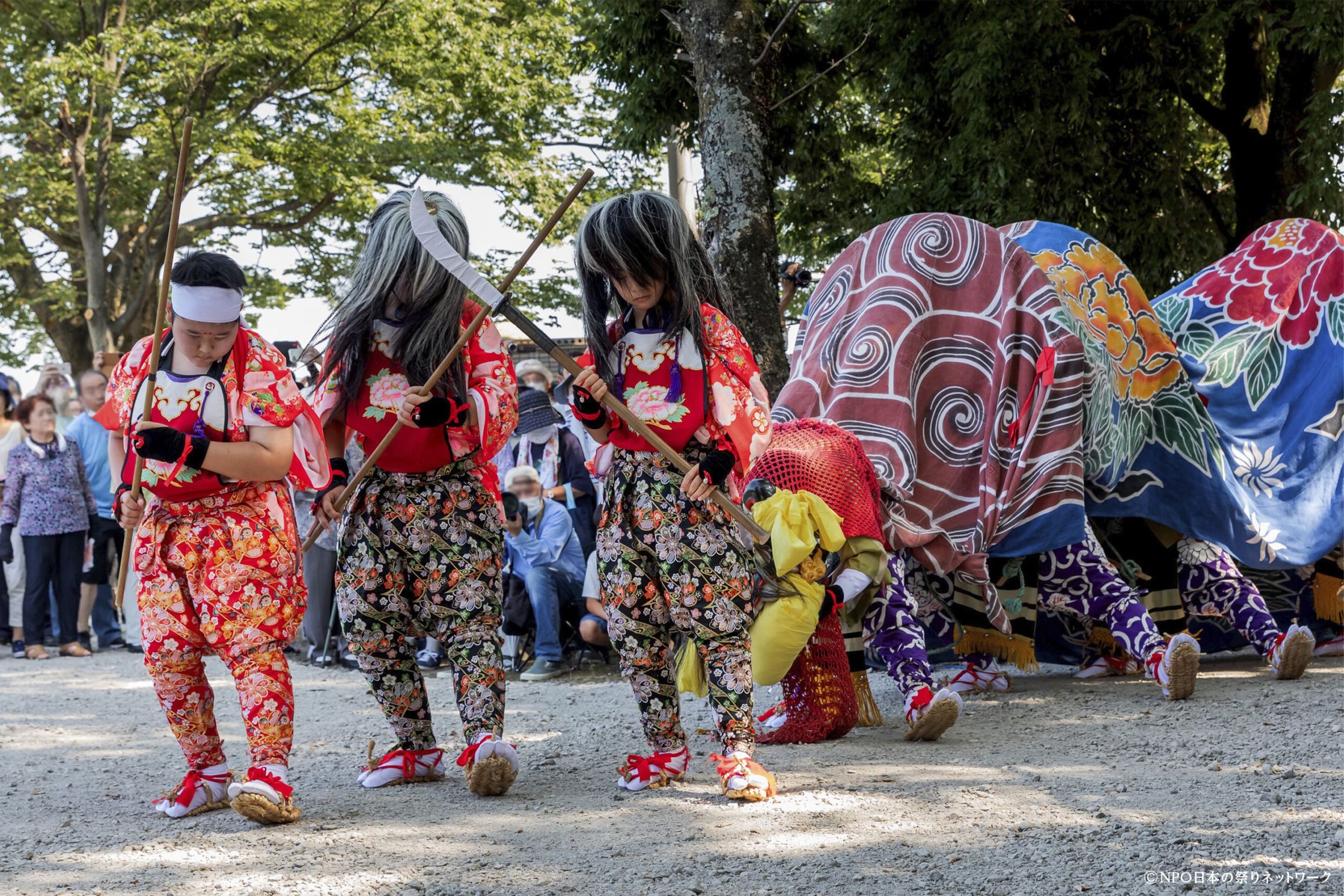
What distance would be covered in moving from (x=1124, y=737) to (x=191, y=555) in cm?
322

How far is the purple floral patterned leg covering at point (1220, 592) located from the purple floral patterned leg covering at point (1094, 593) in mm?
447

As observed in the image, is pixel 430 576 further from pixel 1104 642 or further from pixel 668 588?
pixel 1104 642

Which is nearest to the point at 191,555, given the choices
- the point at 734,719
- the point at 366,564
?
the point at 366,564

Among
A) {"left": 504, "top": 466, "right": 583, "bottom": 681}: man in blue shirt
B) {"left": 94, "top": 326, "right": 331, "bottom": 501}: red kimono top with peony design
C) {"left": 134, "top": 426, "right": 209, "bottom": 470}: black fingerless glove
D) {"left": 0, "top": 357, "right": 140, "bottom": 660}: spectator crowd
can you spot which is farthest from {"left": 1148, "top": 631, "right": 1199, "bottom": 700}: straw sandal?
{"left": 0, "top": 357, "right": 140, "bottom": 660}: spectator crowd

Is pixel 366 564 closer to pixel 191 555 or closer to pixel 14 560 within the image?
pixel 191 555

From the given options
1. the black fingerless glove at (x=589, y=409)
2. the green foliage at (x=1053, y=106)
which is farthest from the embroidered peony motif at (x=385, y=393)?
the green foliage at (x=1053, y=106)

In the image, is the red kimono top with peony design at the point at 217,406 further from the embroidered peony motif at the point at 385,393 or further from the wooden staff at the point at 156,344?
the embroidered peony motif at the point at 385,393

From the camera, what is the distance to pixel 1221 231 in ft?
33.7

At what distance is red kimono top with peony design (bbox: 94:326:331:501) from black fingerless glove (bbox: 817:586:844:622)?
173cm

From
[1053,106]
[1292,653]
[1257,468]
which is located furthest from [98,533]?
[1292,653]

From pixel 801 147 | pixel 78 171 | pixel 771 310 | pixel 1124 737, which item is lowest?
pixel 1124 737

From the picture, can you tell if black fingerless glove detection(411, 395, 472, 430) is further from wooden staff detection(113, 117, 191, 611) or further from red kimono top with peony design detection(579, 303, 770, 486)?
wooden staff detection(113, 117, 191, 611)

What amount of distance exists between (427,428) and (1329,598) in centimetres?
454

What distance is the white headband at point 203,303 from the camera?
3.85m
